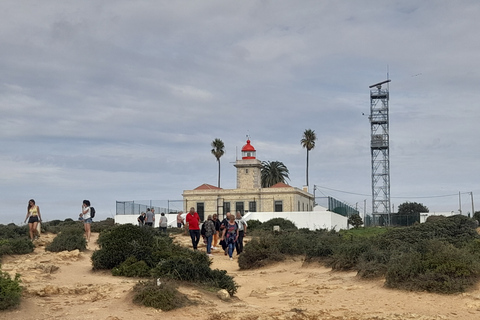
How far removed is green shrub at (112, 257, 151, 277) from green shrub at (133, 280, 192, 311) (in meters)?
3.82

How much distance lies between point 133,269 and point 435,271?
22.7ft

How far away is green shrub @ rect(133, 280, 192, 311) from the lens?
10.7 metres

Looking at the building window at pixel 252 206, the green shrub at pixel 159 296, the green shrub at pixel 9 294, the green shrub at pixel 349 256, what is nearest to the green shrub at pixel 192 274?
the green shrub at pixel 159 296

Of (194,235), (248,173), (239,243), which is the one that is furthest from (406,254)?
(248,173)

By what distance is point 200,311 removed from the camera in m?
10.9

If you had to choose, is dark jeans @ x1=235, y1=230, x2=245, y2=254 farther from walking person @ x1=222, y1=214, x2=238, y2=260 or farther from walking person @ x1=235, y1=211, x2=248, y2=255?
walking person @ x1=222, y1=214, x2=238, y2=260

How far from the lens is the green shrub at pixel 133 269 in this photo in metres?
15.2

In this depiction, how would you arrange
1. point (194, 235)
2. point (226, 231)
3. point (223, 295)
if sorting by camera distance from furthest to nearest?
1. point (194, 235)
2. point (226, 231)
3. point (223, 295)

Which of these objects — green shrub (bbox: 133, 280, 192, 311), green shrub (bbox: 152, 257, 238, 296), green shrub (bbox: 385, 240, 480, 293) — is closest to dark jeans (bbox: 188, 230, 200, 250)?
green shrub (bbox: 152, 257, 238, 296)

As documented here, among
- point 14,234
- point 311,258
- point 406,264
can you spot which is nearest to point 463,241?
point 311,258

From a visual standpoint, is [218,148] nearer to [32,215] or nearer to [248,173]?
[248,173]

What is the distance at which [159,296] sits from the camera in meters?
10.8

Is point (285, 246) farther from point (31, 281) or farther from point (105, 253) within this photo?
point (31, 281)

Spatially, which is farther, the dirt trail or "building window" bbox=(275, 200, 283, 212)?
"building window" bbox=(275, 200, 283, 212)
